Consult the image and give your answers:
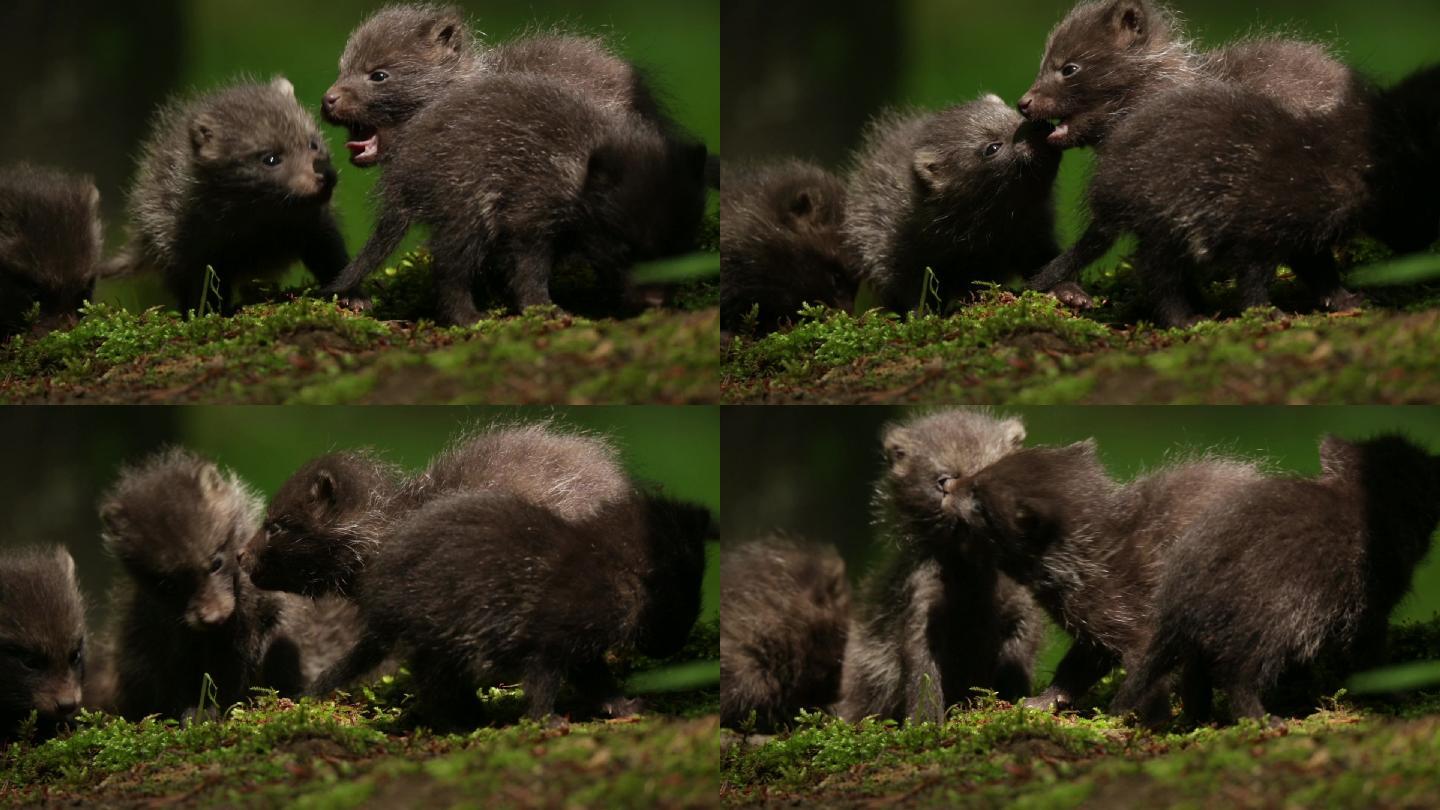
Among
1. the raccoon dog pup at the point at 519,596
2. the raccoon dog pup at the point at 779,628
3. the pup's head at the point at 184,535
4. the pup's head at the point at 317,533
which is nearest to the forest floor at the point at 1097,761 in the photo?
the raccoon dog pup at the point at 779,628

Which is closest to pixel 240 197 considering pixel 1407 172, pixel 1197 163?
pixel 1197 163

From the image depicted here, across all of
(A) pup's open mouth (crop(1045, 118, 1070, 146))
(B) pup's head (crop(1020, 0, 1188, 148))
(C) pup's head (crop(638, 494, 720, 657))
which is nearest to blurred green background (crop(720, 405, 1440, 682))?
(C) pup's head (crop(638, 494, 720, 657))

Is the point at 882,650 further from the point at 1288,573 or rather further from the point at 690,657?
the point at 1288,573

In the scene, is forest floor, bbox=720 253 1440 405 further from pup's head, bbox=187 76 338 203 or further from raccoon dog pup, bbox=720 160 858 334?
pup's head, bbox=187 76 338 203

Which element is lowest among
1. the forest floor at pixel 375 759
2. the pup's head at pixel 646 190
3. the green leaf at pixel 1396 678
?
the forest floor at pixel 375 759

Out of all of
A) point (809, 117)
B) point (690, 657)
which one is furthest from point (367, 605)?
point (809, 117)

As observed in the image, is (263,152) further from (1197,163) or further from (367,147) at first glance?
(1197,163)

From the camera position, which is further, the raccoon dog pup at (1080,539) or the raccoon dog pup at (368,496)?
the raccoon dog pup at (368,496)

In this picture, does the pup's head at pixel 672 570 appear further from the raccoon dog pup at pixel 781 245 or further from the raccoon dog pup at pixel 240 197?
the raccoon dog pup at pixel 240 197
